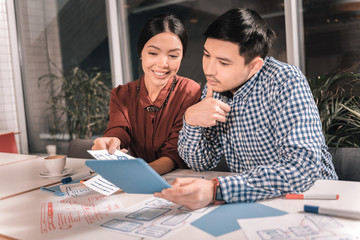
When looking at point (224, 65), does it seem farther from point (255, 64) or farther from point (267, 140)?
point (267, 140)

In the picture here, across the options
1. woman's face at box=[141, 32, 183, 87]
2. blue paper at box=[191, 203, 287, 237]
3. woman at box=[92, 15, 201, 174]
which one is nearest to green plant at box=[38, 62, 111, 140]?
woman at box=[92, 15, 201, 174]

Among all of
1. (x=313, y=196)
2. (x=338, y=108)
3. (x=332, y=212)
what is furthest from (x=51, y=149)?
(x=332, y=212)

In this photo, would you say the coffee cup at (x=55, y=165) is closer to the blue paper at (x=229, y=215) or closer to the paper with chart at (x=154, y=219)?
the paper with chart at (x=154, y=219)

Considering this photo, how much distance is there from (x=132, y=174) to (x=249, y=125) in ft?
2.07

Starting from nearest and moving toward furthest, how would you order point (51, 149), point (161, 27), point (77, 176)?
point (77, 176), point (161, 27), point (51, 149)

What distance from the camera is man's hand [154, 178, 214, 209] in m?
0.92

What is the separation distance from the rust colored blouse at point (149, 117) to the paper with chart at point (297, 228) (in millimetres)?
842

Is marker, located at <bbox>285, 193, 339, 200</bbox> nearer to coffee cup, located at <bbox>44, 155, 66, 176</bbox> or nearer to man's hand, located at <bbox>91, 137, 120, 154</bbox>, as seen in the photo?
man's hand, located at <bbox>91, 137, 120, 154</bbox>

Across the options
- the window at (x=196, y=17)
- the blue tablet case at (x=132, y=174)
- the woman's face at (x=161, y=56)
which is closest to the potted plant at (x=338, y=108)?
the window at (x=196, y=17)

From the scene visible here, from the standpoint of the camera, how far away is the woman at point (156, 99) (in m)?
1.65

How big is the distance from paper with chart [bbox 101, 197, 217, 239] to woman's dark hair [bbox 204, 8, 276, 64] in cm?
61

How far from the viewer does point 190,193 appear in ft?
3.04

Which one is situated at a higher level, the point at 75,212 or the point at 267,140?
the point at 267,140

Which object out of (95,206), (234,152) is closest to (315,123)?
(234,152)
